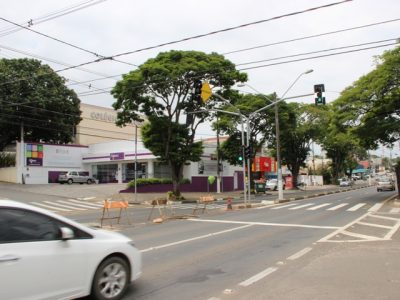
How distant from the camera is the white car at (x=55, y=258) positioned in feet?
16.6

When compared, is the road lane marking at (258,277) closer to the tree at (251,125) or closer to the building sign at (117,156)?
the tree at (251,125)

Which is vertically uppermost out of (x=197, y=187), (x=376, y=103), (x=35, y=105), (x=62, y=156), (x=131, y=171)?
(x=35, y=105)

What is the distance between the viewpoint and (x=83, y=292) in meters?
5.73

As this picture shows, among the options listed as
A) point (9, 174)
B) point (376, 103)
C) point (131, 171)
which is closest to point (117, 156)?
point (131, 171)

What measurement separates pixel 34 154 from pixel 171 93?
22.3 m

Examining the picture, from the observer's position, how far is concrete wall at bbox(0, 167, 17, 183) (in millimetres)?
48772

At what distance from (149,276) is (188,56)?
2837cm

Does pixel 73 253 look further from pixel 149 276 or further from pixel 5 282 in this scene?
pixel 149 276

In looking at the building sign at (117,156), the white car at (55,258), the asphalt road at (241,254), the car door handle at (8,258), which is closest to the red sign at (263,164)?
the building sign at (117,156)

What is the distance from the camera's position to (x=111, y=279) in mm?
6160

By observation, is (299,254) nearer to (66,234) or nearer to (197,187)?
(66,234)

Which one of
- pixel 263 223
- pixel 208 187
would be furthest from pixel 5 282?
pixel 208 187

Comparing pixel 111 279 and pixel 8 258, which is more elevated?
pixel 8 258

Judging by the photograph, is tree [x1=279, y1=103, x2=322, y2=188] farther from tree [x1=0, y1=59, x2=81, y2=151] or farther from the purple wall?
tree [x1=0, y1=59, x2=81, y2=151]
